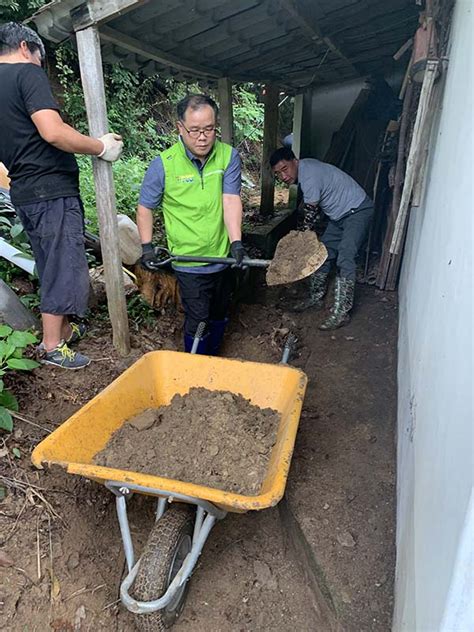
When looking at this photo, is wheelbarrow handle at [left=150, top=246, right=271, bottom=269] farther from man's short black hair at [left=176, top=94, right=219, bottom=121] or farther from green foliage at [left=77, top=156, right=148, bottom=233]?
green foliage at [left=77, top=156, right=148, bottom=233]

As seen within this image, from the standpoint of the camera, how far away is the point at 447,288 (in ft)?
4.60

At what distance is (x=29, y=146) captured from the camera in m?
2.33

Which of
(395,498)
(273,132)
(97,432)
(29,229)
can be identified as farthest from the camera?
(273,132)

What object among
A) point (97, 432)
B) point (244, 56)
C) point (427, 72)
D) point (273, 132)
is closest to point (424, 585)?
point (97, 432)

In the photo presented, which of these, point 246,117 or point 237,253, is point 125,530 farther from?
point 246,117

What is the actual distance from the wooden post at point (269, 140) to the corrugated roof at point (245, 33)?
39 cm

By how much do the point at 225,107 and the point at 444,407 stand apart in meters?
4.79

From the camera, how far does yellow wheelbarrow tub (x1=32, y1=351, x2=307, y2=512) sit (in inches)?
55.1

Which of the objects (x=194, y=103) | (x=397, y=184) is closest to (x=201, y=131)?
(x=194, y=103)

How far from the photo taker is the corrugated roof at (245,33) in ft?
9.91

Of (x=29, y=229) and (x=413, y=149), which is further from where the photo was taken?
(x=29, y=229)

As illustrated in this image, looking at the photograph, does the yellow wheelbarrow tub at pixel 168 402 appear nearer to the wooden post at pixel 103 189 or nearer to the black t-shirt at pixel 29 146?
the wooden post at pixel 103 189

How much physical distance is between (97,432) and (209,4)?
10.1 feet

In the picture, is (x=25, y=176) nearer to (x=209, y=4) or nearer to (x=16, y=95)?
(x=16, y=95)
